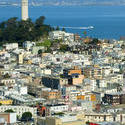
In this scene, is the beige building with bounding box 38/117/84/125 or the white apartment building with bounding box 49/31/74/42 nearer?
the beige building with bounding box 38/117/84/125

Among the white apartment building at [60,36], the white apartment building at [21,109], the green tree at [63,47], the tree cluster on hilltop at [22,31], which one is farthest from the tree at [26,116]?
the white apartment building at [60,36]

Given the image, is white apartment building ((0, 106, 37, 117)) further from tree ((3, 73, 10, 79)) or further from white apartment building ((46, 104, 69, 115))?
tree ((3, 73, 10, 79))

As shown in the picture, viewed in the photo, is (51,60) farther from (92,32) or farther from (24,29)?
(92,32)

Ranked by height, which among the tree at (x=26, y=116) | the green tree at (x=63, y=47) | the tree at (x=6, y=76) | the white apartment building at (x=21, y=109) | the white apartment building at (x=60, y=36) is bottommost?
the tree at (x=26, y=116)

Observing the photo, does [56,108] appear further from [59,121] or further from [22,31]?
[22,31]

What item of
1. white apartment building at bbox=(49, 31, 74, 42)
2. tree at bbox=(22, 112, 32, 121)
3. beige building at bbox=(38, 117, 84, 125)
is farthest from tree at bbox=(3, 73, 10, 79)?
white apartment building at bbox=(49, 31, 74, 42)

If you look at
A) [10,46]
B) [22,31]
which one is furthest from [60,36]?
[10,46]

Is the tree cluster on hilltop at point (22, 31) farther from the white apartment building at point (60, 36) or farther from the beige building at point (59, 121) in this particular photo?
the beige building at point (59, 121)

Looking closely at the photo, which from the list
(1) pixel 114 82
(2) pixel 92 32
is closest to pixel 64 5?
(2) pixel 92 32
